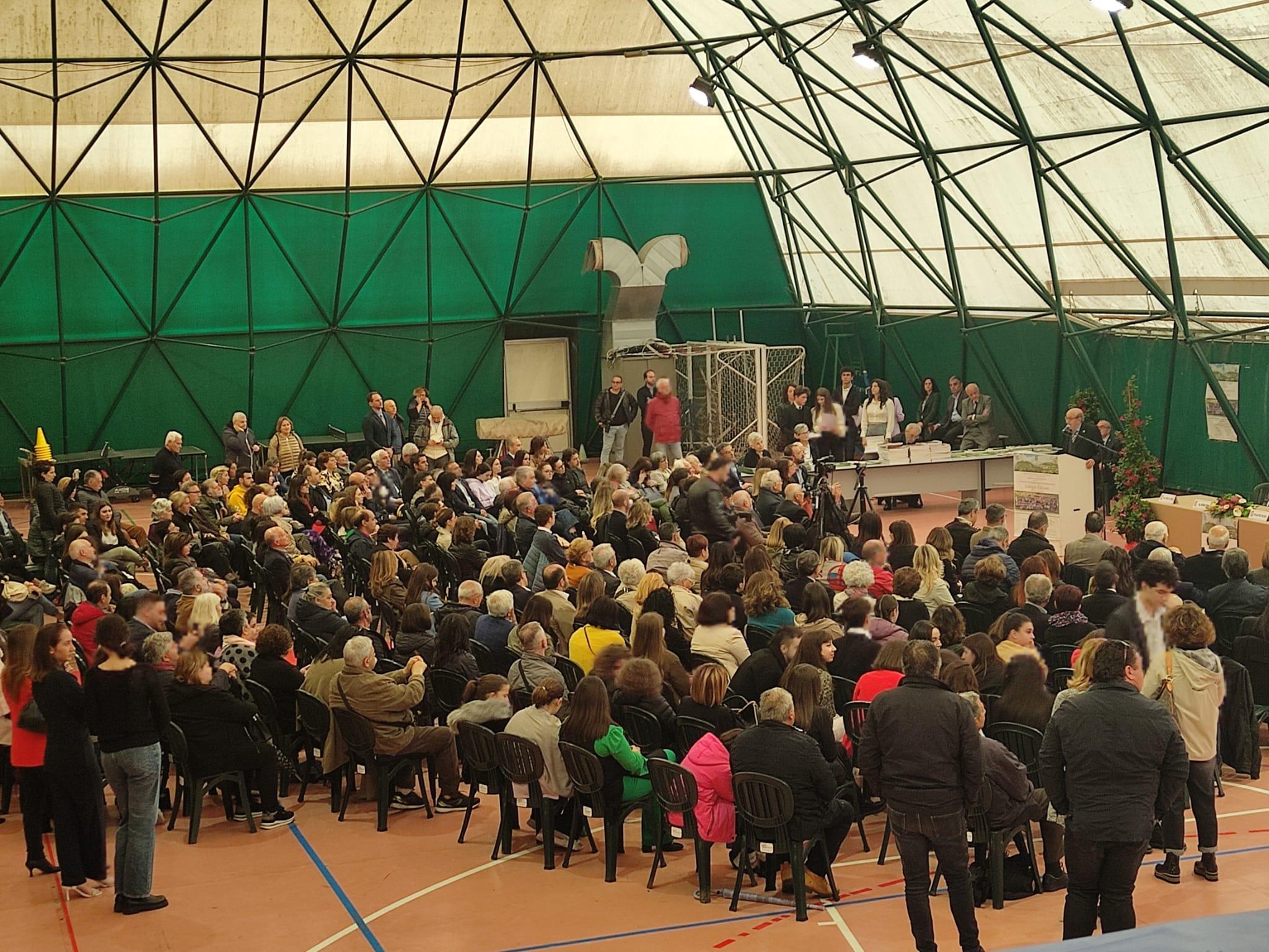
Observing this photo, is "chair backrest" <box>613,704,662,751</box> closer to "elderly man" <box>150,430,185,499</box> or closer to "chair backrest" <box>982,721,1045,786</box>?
"chair backrest" <box>982,721,1045,786</box>

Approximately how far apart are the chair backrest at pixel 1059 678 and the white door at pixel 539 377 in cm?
1684

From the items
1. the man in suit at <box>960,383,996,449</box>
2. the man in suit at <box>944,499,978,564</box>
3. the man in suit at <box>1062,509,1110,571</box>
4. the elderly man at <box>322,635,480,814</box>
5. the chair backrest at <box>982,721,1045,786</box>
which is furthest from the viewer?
the man in suit at <box>960,383,996,449</box>

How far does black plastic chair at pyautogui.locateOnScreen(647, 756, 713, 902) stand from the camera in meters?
8.29

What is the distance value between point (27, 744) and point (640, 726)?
3.49 metres

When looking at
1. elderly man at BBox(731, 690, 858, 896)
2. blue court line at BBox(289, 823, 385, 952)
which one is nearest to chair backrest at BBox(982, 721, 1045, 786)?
elderly man at BBox(731, 690, 858, 896)

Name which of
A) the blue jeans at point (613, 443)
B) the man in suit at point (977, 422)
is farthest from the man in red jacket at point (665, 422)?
the man in suit at point (977, 422)

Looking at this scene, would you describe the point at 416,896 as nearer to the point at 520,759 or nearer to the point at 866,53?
the point at 520,759

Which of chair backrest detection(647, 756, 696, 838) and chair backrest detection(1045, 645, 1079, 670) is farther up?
chair backrest detection(1045, 645, 1079, 670)

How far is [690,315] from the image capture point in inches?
1055

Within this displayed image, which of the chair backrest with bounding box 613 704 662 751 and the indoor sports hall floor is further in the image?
the chair backrest with bounding box 613 704 662 751

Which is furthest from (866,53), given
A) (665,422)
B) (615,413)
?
(615,413)

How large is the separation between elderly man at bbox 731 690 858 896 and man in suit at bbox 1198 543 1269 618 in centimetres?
411

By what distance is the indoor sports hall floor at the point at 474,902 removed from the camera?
7.89m

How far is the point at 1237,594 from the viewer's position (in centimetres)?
1073
